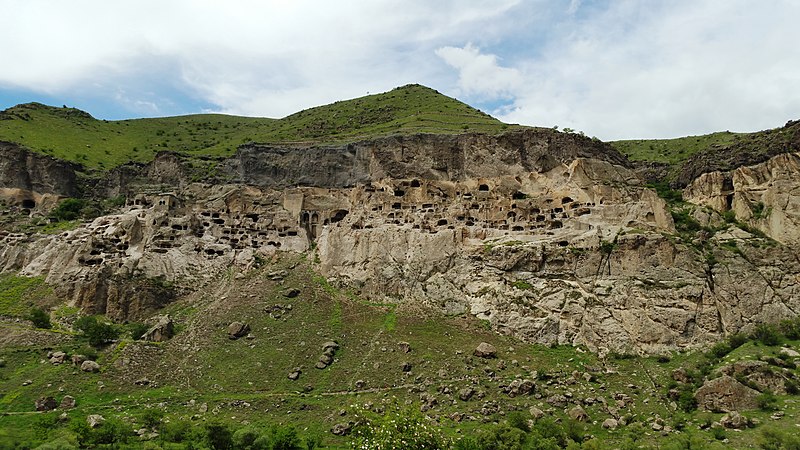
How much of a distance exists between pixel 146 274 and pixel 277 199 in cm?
1453

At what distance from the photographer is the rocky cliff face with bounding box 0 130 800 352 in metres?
39.3

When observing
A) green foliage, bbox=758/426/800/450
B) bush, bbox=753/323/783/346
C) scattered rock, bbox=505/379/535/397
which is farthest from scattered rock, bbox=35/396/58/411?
bush, bbox=753/323/783/346

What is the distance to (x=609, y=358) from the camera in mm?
37219

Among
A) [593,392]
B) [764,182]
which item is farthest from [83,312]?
[764,182]

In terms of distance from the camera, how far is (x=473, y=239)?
4766 cm

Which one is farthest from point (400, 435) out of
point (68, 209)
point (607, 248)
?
A: point (68, 209)

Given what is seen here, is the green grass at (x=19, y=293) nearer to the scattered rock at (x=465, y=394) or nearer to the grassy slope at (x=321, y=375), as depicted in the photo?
the grassy slope at (x=321, y=375)

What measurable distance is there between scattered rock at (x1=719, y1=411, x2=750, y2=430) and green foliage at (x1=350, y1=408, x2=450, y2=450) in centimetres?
1526

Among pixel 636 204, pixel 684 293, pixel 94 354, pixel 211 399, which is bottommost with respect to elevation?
pixel 211 399

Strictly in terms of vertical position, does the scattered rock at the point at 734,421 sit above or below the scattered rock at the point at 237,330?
below

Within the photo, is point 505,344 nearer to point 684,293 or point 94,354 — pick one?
point 684,293

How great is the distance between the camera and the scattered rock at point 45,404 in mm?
33719

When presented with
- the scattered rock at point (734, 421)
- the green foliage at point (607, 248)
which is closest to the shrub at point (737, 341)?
the scattered rock at point (734, 421)

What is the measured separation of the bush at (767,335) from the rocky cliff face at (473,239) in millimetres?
876
